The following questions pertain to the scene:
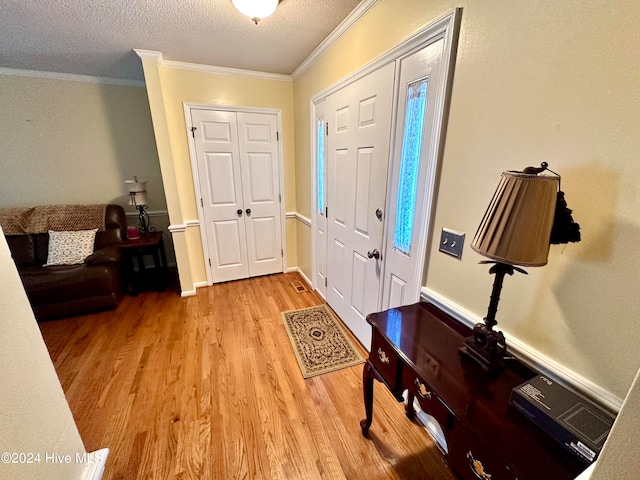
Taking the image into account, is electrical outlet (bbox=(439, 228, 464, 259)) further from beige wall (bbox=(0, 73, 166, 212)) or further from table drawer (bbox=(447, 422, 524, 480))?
beige wall (bbox=(0, 73, 166, 212))

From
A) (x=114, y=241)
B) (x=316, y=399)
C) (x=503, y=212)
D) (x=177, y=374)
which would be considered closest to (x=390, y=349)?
(x=503, y=212)

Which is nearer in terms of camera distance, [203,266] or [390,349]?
[390,349]

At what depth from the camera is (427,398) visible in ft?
2.93

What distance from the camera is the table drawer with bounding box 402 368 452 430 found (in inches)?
32.2

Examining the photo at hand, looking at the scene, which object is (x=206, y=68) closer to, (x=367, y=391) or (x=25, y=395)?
(x=25, y=395)

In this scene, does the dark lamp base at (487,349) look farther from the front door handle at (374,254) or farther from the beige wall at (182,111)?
the beige wall at (182,111)

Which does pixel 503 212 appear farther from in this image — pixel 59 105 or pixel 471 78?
pixel 59 105

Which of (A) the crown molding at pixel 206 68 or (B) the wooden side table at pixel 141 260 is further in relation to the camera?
(B) the wooden side table at pixel 141 260

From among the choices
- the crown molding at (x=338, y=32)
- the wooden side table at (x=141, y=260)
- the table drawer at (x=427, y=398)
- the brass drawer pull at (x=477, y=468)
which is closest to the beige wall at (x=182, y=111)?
the wooden side table at (x=141, y=260)

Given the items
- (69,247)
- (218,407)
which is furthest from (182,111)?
(218,407)

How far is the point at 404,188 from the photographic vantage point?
4.78ft

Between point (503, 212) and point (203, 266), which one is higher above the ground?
point (503, 212)

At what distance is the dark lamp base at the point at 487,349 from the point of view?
34.0 inches

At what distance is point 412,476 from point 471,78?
1.84 meters
